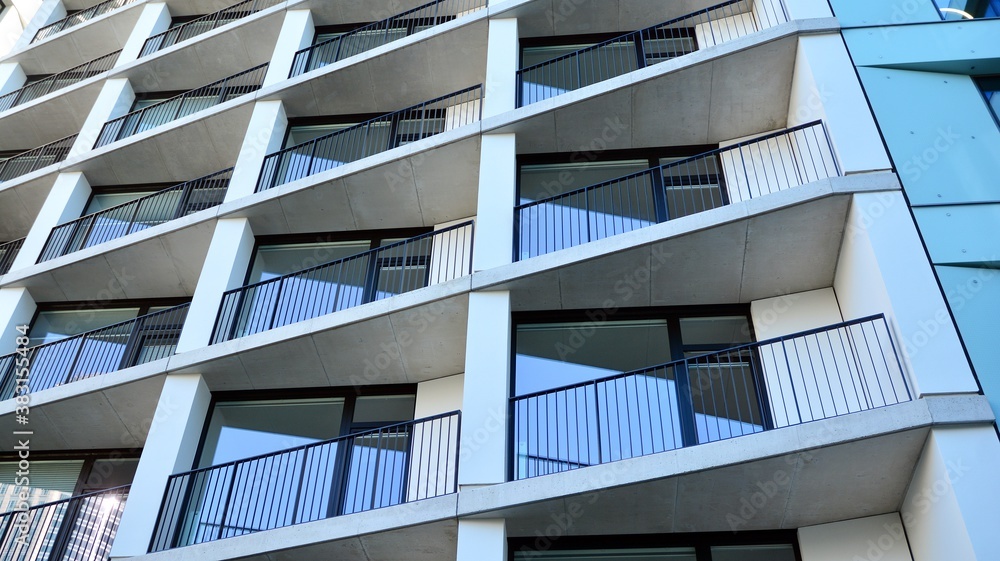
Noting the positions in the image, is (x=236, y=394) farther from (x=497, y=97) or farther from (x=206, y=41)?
(x=206, y=41)

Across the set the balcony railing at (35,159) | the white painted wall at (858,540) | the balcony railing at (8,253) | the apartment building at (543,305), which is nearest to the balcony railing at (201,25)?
the balcony railing at (35,159)

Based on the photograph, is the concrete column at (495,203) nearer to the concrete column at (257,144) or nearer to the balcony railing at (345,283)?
the balcony railing at (345,283)

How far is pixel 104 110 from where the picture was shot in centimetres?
2156

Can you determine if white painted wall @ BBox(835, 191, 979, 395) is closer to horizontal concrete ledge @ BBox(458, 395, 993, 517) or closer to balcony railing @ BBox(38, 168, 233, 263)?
horizontal concrete ledge @ BBox(458, 395, 993, 517)

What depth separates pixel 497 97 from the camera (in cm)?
1554

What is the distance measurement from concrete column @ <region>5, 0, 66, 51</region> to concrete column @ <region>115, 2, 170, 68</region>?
15.4 ft

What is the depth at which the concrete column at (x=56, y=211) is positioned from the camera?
60.5 ft

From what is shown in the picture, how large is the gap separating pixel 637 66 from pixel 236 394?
9.95 meters

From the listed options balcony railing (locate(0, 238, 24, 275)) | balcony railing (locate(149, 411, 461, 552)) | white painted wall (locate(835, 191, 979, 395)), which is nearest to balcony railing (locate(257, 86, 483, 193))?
balcony railing (locate(149, 411, 461, 552))

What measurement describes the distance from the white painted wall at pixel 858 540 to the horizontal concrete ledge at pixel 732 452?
82 cm

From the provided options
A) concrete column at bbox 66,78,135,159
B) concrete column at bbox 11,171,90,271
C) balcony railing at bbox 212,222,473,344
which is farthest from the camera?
concrete column at bbox 66,78,135,159

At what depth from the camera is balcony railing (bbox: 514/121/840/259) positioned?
13312 millimetres

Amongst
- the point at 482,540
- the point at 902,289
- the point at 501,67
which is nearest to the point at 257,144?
the point at 501,67

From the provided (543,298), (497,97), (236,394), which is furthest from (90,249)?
(543,298)
